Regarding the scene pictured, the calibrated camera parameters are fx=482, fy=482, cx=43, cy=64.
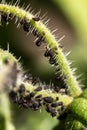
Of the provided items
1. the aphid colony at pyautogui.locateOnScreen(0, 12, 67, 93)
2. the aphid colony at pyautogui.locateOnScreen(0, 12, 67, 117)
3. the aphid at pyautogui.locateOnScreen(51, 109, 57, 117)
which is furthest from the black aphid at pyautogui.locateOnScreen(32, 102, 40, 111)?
the aphid colony at pyautogui.locateOnScreen(0, 12, 67, 93)

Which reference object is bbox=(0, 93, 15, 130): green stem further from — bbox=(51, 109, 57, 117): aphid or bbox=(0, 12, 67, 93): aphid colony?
bbox=(0, 12, 67, 93): aphid colony

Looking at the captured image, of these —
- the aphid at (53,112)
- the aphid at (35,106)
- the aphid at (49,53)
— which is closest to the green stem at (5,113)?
the aphid at (35,106)

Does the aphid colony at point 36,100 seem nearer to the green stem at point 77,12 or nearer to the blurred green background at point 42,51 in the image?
the blurred green background at point 42,51

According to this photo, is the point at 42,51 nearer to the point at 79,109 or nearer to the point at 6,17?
the point at 6,17

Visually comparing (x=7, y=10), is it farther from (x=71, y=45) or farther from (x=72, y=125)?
(x=71, y=45)

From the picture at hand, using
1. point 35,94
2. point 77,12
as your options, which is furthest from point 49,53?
point 77,12
